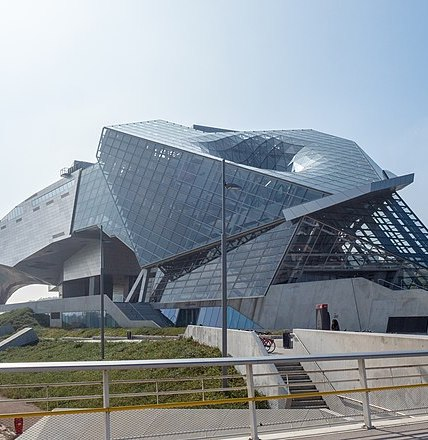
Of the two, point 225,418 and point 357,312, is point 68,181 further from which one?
point 225,418

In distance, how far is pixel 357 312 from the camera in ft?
104

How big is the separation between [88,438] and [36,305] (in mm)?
61203

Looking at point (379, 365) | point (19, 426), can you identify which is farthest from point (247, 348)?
point (19, 426)

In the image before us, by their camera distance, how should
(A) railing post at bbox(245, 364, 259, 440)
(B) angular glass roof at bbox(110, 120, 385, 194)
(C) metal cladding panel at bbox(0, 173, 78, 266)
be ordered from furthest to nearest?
(C) metal cladding panel at bbox(0, 173, 78, 266)
(B) angular glass roof at bbox(110, 120, 385, 194)
(A) railing post at bbox(245, 364, 259, 440)

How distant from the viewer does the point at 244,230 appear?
1773 inches

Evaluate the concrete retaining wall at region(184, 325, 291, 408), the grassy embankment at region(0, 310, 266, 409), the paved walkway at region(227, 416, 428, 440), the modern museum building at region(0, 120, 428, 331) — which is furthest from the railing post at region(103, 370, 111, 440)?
the modern museum building at region(0, 120, 428, 331)

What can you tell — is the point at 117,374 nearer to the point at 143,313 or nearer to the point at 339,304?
the point at 339,304

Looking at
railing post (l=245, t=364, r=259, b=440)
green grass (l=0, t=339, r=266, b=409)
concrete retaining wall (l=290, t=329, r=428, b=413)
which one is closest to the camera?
railing post (l=245, t=364, r=259, b=440)

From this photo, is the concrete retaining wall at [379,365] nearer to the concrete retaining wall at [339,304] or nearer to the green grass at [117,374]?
the green grass at [117,374]

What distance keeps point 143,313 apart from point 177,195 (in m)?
12.3

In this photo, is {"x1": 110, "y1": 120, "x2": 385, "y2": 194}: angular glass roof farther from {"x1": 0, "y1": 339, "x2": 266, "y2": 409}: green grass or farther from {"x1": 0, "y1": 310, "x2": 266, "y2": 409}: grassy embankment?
{"x1": 0, "y1": 339, "x2": 266, "y2": 409}: green grass

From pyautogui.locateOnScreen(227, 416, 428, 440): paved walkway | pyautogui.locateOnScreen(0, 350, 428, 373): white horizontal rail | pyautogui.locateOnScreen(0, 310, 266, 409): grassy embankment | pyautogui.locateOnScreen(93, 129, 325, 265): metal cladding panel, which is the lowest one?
pyautogui.locateOnScreen(0, 310, 266, 409): grassy embankment

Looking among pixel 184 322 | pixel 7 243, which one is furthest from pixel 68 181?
pixel 184 322

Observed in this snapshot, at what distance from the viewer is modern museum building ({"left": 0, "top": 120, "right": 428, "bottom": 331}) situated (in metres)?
36.5
